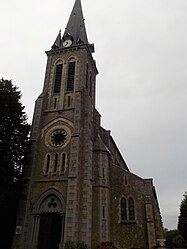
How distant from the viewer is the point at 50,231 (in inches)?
853

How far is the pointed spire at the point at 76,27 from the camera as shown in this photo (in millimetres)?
34406

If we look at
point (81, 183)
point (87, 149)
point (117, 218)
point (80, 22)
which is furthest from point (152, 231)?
point (80, 22)

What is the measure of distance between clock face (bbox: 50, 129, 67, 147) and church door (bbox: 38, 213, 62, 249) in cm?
709

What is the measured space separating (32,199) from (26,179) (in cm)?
200

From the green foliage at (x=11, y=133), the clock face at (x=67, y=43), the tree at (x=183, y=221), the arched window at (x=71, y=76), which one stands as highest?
the clock face at (x=67, y=43)

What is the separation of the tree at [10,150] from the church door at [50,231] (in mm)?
3137

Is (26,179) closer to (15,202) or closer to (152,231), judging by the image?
(15,202)

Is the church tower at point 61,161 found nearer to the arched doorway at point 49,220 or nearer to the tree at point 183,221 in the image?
the arched doorway at point 49,220

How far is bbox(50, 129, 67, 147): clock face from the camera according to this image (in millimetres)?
25688

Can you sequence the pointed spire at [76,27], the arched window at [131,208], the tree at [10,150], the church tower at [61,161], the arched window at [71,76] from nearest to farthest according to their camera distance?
1. the tree at [10,150]
2. the church tower at [61,161]
3. the arched window at [131,208]
4. the arched window at [71,76]
5. the pointed spire at [76,27]

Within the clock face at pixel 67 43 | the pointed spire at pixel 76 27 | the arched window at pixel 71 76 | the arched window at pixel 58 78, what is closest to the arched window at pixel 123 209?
the arched window at pixel 71 76

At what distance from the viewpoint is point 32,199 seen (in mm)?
23062

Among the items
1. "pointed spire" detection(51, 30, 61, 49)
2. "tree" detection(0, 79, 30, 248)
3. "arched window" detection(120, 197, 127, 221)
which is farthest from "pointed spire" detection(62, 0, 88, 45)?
"arched window" detection(120, 197, 127, 221)

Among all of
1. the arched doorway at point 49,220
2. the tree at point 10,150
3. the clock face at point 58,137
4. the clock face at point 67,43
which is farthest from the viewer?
the clock face at point 67,43
